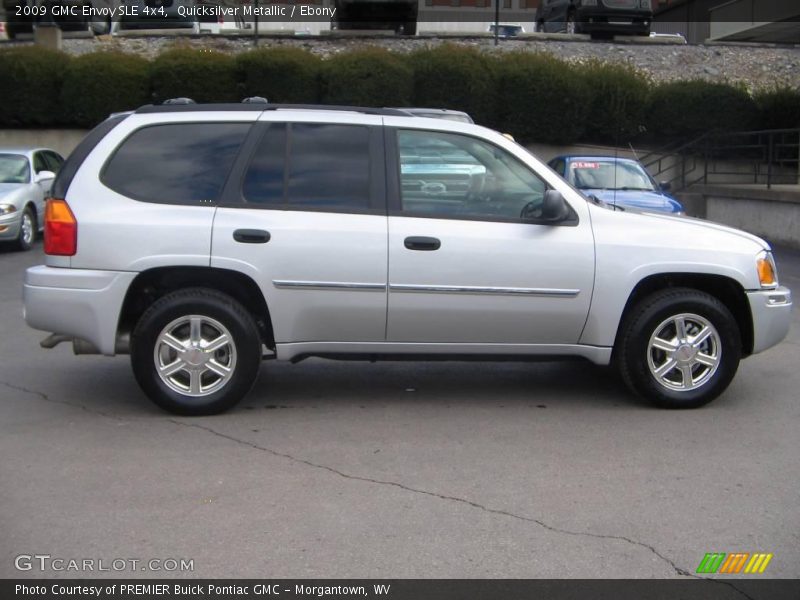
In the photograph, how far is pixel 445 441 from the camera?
5.63 m

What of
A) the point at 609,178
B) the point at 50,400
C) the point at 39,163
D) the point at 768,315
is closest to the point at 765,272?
the point at 768,315

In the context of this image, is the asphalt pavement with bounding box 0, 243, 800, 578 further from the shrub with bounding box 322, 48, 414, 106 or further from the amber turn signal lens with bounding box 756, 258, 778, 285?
the shrub with bounding box 322, 48, 414, 106

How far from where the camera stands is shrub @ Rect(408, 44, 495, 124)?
71.0 feet

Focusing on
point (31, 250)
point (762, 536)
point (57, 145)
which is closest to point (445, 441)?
point (762, 536)

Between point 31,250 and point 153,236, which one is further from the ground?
point 153,236

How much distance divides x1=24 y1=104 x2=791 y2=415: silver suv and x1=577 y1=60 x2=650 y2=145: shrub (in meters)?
16.7


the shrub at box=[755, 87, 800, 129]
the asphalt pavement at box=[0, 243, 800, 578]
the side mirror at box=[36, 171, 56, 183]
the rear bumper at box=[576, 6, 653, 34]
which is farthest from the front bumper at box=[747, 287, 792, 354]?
the rear bumper at box=[576, 6, 653, 34]

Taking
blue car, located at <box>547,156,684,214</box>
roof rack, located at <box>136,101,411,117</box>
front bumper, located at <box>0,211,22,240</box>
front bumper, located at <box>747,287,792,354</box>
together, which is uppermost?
roof rack, located at <box>136,101,411,117</box>

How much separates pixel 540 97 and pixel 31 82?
1185cm

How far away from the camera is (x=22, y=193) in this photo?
14.7m

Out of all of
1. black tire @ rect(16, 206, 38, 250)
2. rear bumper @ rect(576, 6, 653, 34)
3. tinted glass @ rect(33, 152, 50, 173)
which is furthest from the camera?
rear bumper @ rect(576, 6, 653, 34)

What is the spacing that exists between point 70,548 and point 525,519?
2.06 metres

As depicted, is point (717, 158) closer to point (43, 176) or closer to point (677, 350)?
point (43, 176)
